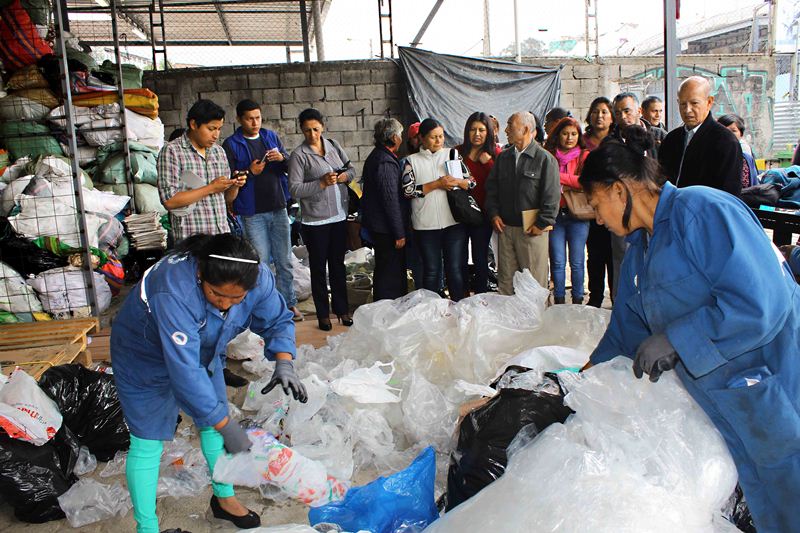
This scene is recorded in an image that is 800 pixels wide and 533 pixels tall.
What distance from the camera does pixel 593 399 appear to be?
163 centimetres

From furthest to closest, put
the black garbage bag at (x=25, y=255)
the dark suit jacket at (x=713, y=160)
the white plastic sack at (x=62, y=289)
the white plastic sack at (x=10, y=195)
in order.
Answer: the white plastic sack at (x=10, y=195) → the black garbage bag at (x=25, y=255) → the white plastic sack at (x=62, y=289) → the dark suit jacket at (x=713, y=160)

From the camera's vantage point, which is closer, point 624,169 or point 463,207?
point 624,169

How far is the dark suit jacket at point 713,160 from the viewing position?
309cm

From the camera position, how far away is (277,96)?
744cm

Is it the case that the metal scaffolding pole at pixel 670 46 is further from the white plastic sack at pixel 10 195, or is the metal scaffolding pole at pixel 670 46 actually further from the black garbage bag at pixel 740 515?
A: the white plastic sack at pixel 10 195

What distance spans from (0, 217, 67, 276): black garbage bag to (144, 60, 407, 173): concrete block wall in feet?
10.3

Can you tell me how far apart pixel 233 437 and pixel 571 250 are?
2994mm

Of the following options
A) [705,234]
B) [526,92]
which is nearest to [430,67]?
[526,92]

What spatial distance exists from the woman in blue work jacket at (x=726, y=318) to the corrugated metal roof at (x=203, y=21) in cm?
659

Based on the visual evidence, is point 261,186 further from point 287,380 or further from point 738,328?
point 738,328

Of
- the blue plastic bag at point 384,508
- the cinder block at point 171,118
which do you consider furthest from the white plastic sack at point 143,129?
the blue plastic bag at point 384,508

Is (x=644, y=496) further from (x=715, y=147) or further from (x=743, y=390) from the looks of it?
(x=715, y=147)

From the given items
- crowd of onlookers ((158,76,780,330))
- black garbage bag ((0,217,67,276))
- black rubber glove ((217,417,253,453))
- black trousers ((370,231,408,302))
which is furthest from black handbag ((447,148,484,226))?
black garbage bag ((0,217,67,276))

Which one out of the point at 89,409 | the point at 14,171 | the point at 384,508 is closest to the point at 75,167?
the point at 14,171
